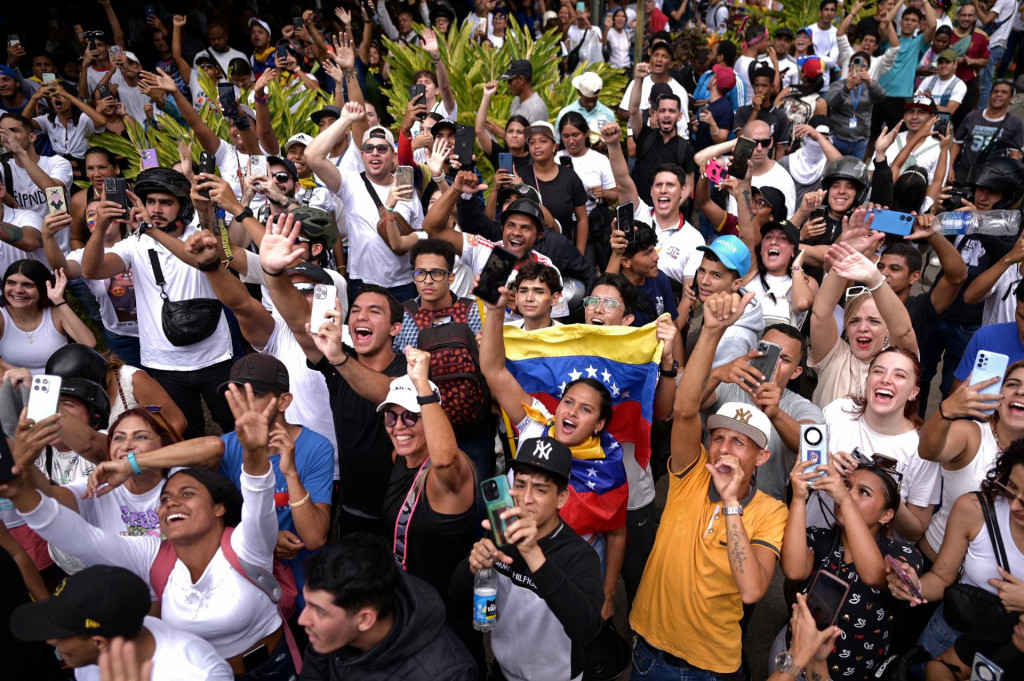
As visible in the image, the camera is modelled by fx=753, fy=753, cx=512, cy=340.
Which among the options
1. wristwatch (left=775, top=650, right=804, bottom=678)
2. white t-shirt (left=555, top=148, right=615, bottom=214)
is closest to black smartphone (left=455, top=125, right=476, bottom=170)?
white t-shirt (left=555, top=148, right=615, bottom=214)

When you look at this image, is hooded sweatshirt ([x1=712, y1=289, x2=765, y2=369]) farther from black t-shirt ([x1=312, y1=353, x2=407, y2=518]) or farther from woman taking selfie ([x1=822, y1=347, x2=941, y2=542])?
black t-shirt ([x1=312, y1=353, x2=407, y2=518])

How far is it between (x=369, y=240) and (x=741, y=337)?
9.23 ft

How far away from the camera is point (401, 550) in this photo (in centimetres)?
301

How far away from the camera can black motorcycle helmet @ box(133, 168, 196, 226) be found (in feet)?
15.2

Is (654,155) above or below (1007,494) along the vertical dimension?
below

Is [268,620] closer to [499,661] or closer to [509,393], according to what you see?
[499,661]


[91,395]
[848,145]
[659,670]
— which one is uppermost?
[91,395]

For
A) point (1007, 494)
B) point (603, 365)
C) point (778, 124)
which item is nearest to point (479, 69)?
point (778, 124)

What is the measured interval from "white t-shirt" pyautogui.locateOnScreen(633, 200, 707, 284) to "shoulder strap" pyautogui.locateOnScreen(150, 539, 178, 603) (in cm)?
366

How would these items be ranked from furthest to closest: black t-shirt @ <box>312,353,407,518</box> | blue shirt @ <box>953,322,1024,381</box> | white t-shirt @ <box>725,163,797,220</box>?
white t-shirt @ <box>725,163,797,220</box> → blue shirt @ <box>953,322,1024,381</box> → black t-shirt @ <box>312,353,407,518</box>

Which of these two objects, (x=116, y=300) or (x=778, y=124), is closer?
(x=116, y=300)

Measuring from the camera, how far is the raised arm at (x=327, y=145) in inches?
211

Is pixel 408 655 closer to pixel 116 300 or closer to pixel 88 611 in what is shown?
pixel 88 611

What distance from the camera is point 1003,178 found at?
520 centimetres
